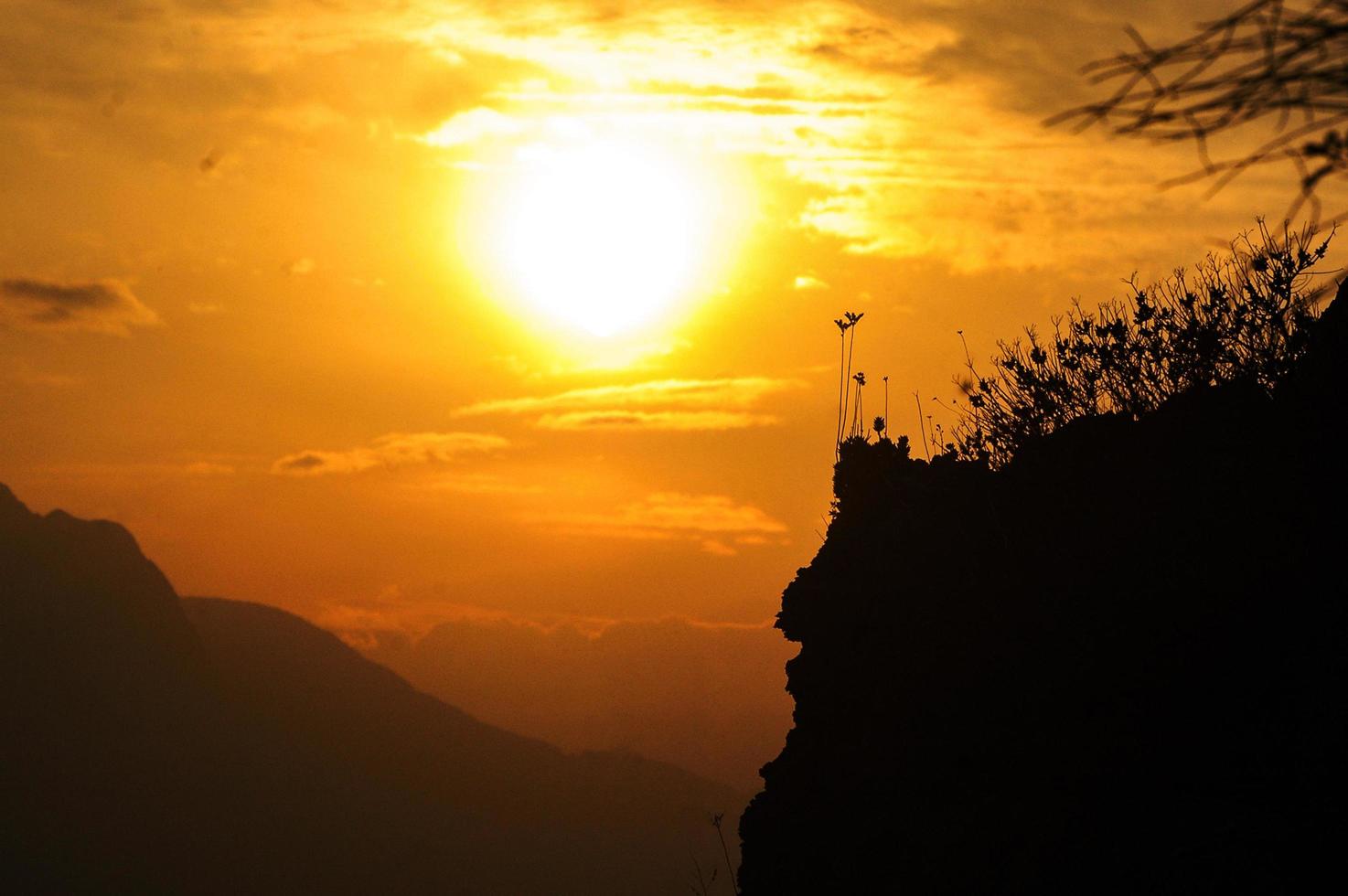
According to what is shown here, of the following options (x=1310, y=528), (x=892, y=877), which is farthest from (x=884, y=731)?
(x=1310, y=528)

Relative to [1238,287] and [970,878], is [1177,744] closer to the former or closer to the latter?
[970,878]

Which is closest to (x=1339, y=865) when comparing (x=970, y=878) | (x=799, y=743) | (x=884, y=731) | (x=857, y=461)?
(x=970, y=878)

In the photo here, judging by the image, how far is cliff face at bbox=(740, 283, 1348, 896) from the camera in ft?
32.2

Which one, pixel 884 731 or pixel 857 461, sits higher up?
pixel 857 461

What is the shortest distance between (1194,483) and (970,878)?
4.25 metres

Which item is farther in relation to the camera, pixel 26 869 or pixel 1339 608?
pixel 26 869

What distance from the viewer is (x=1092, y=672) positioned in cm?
1177

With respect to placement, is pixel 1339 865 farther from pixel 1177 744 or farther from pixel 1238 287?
pixel 1238 287

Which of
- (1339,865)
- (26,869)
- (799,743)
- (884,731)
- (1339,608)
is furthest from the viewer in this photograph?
(26,869)

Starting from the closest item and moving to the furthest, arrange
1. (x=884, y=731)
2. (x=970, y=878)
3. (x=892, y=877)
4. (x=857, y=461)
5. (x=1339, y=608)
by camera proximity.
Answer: (x=1339, y=608), (x=970, y=878), (x=892, y=877), (x=884, y=731), (x=857, y=461)

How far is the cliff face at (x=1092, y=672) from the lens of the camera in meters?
9.81

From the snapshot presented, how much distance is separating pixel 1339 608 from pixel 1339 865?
92.0 inches

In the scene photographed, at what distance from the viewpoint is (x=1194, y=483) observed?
40.3ft

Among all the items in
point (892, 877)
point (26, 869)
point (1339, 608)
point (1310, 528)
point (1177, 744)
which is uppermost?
point (1310, 528)
